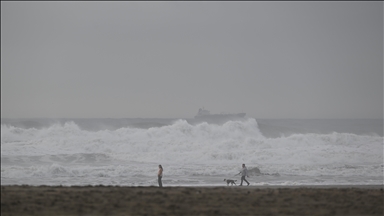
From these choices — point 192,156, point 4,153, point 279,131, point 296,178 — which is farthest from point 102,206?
point 279,131

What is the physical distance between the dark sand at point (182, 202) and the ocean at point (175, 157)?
3380mm

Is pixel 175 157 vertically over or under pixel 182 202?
over

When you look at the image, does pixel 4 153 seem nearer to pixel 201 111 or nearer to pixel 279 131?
pixel 279 131

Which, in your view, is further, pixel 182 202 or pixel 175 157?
pixel 175 157

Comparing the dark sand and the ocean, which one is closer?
the dark sand

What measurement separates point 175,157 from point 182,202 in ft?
59.2

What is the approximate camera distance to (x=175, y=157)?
1208 inches

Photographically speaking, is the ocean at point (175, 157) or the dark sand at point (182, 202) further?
the ocean at point (175, 157)

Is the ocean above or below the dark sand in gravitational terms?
above

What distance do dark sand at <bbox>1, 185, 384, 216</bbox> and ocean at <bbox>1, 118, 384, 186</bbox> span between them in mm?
3380

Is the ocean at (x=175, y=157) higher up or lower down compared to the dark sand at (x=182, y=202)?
higher up

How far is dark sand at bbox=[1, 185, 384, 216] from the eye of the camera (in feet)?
37.6

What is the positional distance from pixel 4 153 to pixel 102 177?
21.3 ft

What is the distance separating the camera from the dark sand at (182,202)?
11461 millimetres
